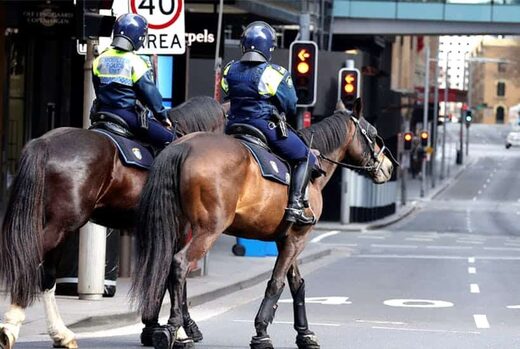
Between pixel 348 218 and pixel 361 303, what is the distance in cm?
3199

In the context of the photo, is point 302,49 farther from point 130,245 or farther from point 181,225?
point 181,225

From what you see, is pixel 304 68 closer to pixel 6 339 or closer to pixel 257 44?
pixel 257 44

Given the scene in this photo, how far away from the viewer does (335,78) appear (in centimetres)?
4503

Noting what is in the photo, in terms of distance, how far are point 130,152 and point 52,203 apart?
0.86 meters

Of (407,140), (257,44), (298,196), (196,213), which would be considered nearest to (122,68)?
(257,44)

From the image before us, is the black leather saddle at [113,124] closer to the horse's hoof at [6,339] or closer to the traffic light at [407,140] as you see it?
the horse's hoof at [6,339]

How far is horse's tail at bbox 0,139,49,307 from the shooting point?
33.8 ft

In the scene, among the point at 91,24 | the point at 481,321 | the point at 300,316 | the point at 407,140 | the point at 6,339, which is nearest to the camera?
the point at 6,339

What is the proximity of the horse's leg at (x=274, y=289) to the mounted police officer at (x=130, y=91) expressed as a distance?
4.42ft

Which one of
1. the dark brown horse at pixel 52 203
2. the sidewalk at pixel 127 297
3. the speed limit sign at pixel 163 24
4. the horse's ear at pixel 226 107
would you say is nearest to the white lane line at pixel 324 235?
the sidewalk at pixel 127 297

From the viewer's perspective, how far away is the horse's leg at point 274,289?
1098cm

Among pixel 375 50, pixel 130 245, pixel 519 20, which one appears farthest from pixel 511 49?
pixel 130 245

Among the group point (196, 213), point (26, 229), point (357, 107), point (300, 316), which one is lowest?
point (300, 316)

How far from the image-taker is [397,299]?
18.6m
